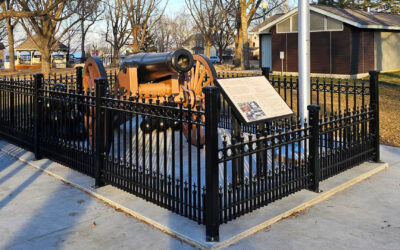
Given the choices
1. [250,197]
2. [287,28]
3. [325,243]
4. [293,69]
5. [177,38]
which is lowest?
[325,243]

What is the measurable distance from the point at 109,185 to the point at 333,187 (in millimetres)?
3155

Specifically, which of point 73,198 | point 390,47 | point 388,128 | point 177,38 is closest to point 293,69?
point 390,47

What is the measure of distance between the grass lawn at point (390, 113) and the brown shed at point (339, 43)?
470 cm

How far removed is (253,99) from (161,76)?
3969 mm

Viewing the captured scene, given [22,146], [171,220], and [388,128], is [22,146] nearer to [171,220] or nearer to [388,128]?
[171,220]

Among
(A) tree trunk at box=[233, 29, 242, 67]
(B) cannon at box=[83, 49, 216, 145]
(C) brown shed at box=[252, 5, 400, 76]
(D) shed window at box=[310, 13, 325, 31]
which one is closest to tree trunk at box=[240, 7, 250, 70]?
(A) tree trunk at box=[233, 29, 242, 67]

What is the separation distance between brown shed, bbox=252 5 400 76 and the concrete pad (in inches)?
822

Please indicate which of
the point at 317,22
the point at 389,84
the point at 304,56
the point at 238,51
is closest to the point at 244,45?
the point at 238,51

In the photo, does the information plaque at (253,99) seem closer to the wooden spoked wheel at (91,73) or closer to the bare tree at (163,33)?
the wooden spoked wheel at (91,73)

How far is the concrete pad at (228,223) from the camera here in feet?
15.4

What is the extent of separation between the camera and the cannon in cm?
916

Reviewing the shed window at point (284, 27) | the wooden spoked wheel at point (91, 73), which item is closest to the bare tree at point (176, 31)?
the shed window at point (284, 27)

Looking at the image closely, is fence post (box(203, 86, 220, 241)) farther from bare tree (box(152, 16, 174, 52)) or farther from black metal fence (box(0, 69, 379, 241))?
bare tree (box(152, 16, 174, 52))

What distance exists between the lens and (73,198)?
6.08 metres
